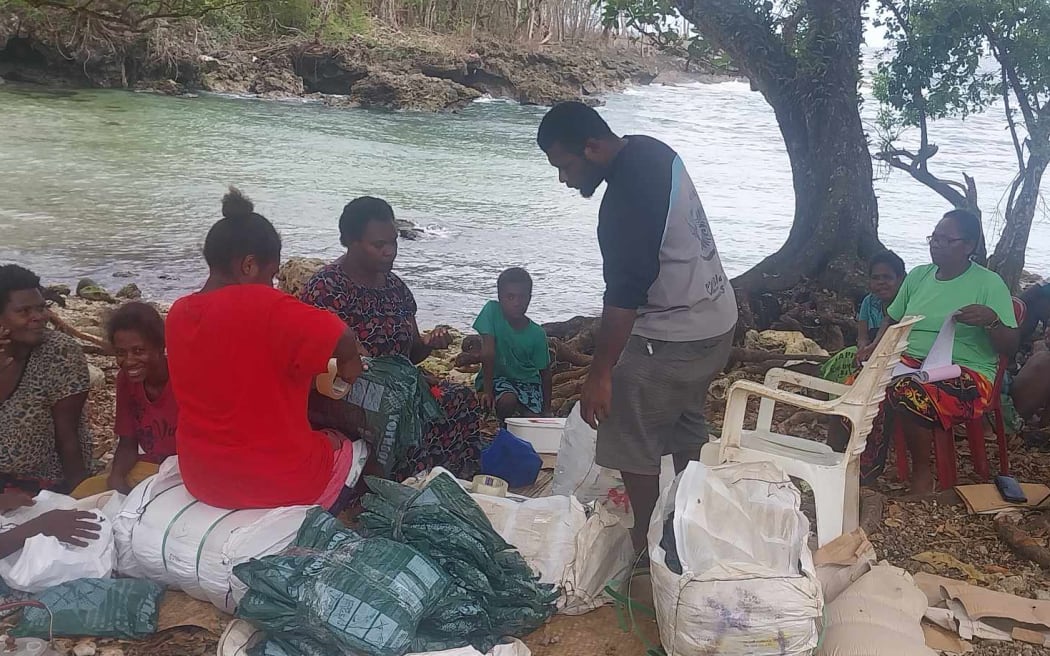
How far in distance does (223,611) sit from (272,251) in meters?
1.11

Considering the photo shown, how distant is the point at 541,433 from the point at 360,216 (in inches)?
46.5

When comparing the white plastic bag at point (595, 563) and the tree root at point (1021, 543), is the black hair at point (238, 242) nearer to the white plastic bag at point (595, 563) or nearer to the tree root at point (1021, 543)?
the white plastic bag at point (595, 563)

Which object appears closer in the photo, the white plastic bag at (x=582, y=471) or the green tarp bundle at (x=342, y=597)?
the green tarp bundle at (x=342, y=597)

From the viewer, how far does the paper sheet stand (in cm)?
366

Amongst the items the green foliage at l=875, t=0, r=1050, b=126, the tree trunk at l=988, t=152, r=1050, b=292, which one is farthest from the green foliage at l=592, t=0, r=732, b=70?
the tree trunk at l=988, t=152, r=1050, b=292

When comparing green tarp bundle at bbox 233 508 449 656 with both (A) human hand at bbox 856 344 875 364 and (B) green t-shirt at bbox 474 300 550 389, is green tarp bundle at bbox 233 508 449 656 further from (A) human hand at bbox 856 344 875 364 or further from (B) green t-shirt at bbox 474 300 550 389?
(A) human hand at bbox 856 344 875 364

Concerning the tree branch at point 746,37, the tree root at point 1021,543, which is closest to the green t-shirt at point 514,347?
the tree root at point 1021,543

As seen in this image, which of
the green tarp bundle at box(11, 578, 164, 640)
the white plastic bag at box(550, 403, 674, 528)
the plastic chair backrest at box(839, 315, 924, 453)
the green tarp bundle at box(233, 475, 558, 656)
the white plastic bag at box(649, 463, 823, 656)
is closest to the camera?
the white plastic bag at box(649, 463, 823, 656)

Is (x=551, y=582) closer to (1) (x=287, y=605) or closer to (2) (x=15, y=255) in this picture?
(1) (x=287, y=605)

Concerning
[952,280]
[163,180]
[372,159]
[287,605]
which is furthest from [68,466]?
[372,159]

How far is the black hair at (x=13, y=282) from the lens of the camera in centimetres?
309

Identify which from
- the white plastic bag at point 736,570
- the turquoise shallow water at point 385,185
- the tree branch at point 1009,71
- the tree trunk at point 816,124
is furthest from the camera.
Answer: the turquoise shallow water at point 385,185

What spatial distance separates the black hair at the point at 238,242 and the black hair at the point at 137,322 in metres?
0.45

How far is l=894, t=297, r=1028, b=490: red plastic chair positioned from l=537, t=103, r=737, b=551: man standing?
1431 mm
